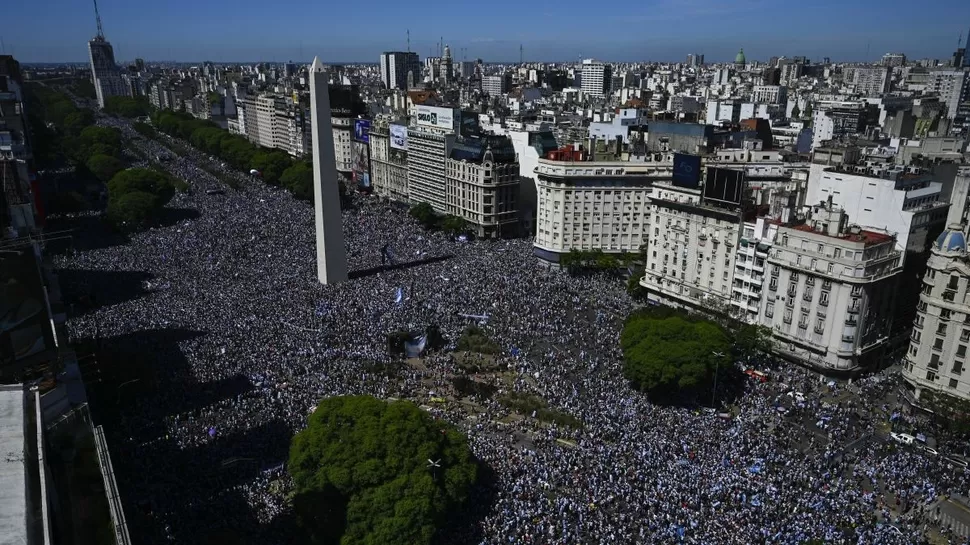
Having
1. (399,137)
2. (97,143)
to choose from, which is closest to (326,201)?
(399,137)

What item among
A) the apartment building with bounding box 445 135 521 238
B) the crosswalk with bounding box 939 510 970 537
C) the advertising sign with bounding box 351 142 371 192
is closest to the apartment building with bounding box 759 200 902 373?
the crosswalk with bounding box 939 510 970 537

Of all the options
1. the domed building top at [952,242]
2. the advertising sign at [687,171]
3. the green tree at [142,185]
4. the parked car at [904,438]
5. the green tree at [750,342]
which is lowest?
the parked car at [904,438]

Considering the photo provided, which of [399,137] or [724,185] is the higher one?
[724,185]

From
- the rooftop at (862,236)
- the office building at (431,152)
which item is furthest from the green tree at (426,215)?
the rooftop at (862,236)

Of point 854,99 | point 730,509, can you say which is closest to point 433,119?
point 730,509

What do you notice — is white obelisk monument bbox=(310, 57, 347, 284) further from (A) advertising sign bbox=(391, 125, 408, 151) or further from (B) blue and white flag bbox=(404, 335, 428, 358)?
(A) advertising sign bbox=(391, 125, 408, 151)

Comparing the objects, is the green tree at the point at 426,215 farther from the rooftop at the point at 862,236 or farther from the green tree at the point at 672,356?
the rooftop at the point at 862,236

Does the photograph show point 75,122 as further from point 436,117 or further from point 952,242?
point 952,242

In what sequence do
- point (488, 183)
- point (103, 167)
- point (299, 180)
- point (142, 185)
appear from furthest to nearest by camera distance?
point (103, 167)
point (299, 180)
point (142, 185)
point (488, 183)
